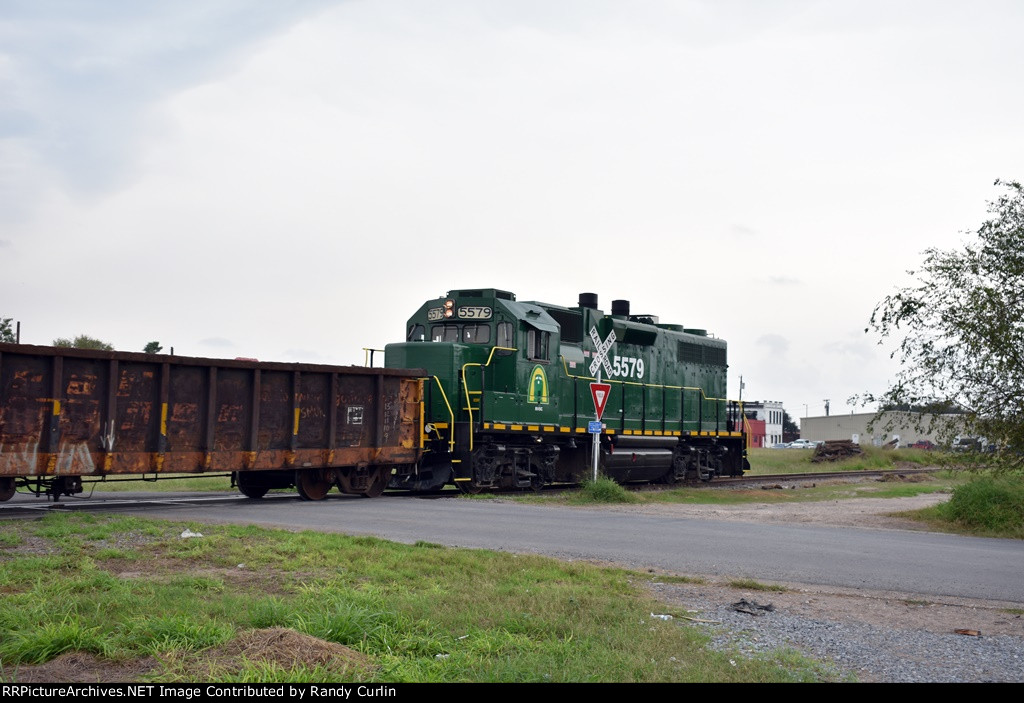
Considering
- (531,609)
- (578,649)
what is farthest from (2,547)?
(578,649)

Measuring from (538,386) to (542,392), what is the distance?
25cm

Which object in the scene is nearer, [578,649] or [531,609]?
[578,649]

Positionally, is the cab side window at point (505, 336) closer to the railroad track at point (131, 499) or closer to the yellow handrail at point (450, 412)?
the yellow handrail at point (450, 412)

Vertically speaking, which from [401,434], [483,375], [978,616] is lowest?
[978,616]

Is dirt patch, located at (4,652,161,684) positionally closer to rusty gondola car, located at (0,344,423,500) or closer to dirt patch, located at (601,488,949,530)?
rusty gondola car, located at (0,344,423,500)

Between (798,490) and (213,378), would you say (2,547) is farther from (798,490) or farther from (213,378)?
(798,490)

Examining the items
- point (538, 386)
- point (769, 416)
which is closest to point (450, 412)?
point (538, 386)

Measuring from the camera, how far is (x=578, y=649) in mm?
6227

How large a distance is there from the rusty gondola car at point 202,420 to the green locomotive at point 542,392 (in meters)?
1.08

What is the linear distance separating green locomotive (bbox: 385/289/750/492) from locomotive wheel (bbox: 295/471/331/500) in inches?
92.6

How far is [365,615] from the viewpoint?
6609 millimetres

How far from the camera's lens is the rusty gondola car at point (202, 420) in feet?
48.3

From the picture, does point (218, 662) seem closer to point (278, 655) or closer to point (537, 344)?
point (278, 655)

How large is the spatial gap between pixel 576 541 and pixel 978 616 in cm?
534
